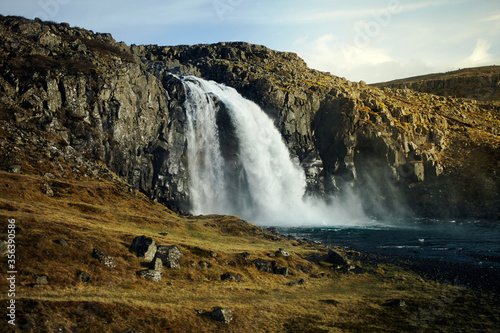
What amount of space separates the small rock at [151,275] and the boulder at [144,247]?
283cm

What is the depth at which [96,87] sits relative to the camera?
7612 cm

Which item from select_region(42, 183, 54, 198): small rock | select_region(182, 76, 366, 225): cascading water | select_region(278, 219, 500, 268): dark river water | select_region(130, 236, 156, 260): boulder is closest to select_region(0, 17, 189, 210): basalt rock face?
select_region(182, 76, 366, 225): cascading water

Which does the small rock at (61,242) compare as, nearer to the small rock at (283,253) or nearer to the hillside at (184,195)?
the hillside at (184,195)

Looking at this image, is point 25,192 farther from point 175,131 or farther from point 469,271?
point 469,271

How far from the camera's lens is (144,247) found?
33.9 meters

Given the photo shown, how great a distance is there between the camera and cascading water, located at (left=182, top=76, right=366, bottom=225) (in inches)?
3465

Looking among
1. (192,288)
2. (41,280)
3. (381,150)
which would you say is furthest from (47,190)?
(381,150)

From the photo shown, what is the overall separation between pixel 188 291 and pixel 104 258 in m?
Result: 8.16

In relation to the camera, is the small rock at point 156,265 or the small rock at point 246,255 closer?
the small rock at point 156,265

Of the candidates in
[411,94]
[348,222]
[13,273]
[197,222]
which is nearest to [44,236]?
[13,273]

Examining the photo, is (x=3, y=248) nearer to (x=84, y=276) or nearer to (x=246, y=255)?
(x=84, y=276)

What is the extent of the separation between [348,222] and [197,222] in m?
49.5

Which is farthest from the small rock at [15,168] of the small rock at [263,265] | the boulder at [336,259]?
the boulder at [336,259]

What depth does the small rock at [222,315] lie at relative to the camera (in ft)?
82.1
